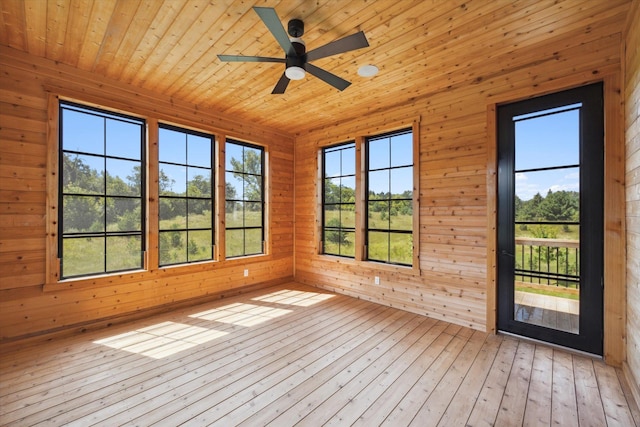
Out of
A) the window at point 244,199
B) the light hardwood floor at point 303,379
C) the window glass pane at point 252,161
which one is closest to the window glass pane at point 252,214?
the window at point 244,199

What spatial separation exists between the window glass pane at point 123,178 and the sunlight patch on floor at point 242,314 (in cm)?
178

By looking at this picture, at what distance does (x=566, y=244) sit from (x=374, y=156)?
251 centimetres

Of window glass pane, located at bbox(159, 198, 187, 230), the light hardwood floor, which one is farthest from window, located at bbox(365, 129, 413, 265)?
window glass pane, located at bbox(159, 198, 187, 230)

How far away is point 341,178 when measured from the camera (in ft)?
15.3

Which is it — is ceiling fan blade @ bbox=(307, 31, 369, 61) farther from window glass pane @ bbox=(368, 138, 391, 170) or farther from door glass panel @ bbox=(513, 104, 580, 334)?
window glass pane @ bbox=(368, 138, 391, 170)

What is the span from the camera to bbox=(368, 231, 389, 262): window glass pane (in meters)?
4.11

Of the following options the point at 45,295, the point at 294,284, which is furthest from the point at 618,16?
the point at 45,295

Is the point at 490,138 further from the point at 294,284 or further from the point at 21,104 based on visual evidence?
the point at 21,104

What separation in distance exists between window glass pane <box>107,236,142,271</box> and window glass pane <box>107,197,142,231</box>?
5.2 inches

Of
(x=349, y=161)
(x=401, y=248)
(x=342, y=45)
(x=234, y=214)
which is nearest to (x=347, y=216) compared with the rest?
(x=349, y=161)

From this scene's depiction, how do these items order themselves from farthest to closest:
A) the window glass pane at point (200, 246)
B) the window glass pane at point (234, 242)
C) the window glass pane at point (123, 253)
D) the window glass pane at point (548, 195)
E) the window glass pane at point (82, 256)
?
the window glass pane at point (234, 242) → the window glass pane at point (200, 246) → the window glass pane at point (123, 253) → the window glass pane at point (82, 256) → the window glass pane at point (548, 195)

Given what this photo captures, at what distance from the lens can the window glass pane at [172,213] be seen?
3.73 m

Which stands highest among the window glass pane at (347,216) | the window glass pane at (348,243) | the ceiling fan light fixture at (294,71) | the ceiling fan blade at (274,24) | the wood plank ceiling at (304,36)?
the wood plank ceiling at (304,36)

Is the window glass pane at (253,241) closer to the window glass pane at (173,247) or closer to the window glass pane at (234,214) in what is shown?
the window glass pane at (234,214)
